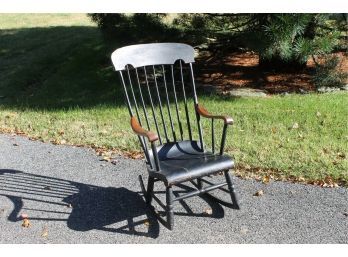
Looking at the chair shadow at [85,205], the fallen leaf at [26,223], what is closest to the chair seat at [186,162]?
the chair shadow at [85,205]

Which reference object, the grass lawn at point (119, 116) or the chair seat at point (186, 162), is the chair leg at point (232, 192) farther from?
the grass lawn at point (119, 116)

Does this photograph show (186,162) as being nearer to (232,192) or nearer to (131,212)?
(232,192)

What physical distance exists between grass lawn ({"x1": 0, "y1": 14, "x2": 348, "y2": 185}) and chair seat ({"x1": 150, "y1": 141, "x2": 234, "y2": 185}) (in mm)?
871

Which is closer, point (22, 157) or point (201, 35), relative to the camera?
point (22, 157)

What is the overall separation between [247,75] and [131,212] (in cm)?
503

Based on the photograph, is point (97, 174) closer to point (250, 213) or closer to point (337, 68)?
point (250, 213)

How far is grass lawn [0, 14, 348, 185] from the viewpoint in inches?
195

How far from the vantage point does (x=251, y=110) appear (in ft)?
21.1

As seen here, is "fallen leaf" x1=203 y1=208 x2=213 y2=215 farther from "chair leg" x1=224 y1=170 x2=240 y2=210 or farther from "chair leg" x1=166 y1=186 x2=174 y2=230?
"chair leg" x1=166 y1=186 x2=174 y2=230

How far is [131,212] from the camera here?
405cm

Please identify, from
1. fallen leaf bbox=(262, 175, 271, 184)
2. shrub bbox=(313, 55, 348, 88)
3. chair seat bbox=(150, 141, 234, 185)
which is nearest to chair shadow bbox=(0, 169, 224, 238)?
chair seat bbox=(150, 141, 234, 185)

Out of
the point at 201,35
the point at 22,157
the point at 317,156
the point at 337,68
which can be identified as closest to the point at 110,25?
the point at 201,35

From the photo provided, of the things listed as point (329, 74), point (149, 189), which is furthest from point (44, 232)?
point (329, 74)

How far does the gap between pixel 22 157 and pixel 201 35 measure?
11.0ft
